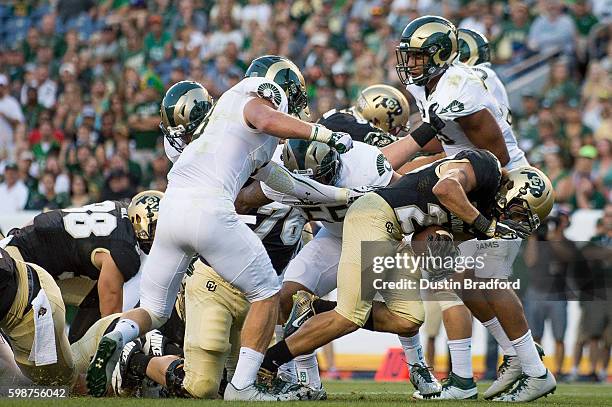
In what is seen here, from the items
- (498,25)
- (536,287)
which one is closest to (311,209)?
(536,287)

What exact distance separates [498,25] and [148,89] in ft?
15.0

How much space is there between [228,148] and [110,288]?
1.79 meters

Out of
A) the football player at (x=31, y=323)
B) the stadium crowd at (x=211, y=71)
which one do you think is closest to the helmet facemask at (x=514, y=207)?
the football player at (x=31, y=323)

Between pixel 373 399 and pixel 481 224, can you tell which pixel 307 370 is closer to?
pixel 373 399

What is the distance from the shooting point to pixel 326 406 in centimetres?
644

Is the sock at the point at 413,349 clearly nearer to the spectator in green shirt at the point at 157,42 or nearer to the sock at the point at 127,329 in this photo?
the sock at the point at 127,329

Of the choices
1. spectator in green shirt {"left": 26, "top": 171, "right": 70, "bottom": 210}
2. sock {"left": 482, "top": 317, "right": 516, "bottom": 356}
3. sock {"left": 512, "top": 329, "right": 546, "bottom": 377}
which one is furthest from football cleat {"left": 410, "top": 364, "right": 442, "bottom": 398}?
spectator in green shirt {"left": 26, "top": 171, "right": 70, "bottom": 210}

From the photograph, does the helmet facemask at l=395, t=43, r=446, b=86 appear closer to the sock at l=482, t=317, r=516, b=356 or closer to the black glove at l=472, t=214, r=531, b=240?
the black glove at l=472, t=214, r=531, b=240

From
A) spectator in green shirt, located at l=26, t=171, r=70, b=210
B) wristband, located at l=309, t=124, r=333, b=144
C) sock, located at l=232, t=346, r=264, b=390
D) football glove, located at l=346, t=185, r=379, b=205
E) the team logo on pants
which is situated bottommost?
spectator in green shirt, located at l=26, t=171, r=70, b=210

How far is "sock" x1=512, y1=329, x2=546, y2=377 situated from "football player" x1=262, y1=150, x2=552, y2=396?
63 cm

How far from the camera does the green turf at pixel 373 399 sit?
253 inches

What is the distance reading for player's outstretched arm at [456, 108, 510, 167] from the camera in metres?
7.89

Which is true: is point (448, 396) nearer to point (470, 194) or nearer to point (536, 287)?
point (470, 194)

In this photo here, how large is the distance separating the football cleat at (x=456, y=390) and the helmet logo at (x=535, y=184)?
1257 millimetres
